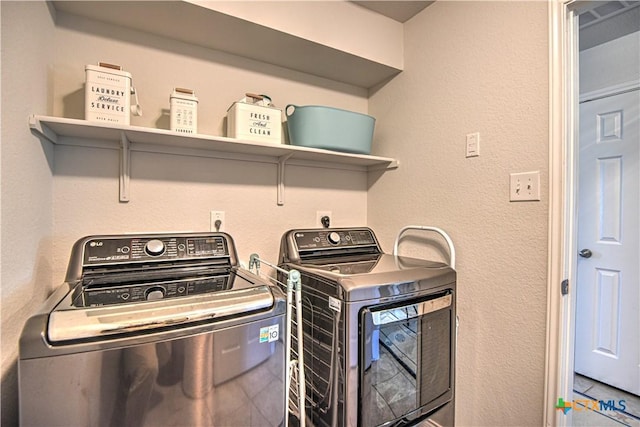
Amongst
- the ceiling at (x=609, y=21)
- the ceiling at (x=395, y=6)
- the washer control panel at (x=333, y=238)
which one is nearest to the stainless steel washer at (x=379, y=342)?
the washer control panel at (x=333, y=238)

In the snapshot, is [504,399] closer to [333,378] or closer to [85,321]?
[333,378]

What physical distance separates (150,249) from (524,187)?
1.62m

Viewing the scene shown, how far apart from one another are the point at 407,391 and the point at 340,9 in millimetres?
1952

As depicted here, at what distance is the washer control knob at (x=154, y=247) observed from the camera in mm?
1268

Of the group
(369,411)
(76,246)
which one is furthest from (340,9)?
(369,411)

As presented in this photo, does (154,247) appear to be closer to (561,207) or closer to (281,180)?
(281,180)

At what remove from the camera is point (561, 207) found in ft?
3.95

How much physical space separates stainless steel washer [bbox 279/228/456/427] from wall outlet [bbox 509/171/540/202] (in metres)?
0.44

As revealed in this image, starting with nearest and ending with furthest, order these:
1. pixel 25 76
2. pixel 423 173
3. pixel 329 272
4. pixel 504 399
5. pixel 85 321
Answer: pixel 85 321
pixel 25 76
pixel 329 272
pixel 504 399
pixel 423 173

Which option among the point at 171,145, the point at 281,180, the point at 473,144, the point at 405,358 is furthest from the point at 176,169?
the point at 473,144

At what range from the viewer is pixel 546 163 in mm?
1251

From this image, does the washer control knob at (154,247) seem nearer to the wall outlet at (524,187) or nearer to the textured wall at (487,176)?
the textured wall at (487,176)

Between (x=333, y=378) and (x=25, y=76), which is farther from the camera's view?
(x=333, y=378)

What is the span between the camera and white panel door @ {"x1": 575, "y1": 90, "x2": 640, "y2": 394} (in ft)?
6.74
